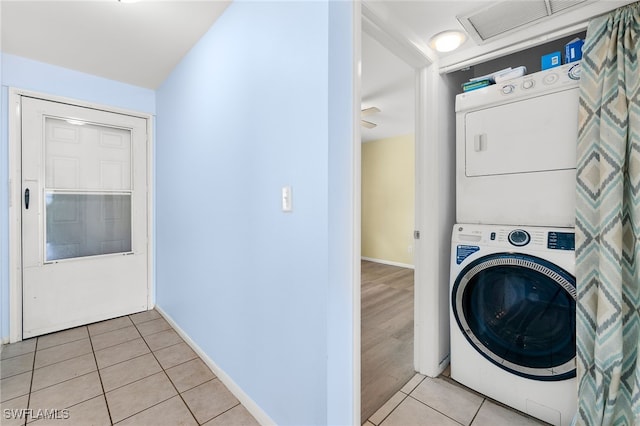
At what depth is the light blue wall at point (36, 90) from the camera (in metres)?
2.23

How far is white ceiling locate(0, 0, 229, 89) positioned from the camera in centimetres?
172

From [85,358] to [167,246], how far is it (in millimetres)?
1006

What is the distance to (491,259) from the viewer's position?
→ 156cm

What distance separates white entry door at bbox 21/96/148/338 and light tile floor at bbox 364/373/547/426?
8.79ft

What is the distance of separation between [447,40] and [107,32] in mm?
2335

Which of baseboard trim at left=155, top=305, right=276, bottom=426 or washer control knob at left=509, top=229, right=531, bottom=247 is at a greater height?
washer control knob at left=509, top=229, right=531, bottom=247

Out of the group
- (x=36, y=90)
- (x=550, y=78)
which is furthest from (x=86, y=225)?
(x=550, y=78)

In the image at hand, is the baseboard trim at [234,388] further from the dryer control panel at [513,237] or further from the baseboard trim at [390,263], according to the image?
the baseboard trim at [390,263]

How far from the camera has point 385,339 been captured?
7.54ft

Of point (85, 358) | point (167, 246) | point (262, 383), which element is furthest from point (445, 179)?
point (85, 358)

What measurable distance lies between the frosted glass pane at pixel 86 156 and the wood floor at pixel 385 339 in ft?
9.18

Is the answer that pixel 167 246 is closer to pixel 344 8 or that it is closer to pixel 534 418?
pixel 344 8

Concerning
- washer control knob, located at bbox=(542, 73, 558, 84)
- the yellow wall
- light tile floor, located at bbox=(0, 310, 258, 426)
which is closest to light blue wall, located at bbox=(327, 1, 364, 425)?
light tile floor, located at bbox=(0, 310, 258, 426)

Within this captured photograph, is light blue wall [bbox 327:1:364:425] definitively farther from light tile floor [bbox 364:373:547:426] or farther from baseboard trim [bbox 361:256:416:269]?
baseboard trim [bbox 361:256:416:269]
